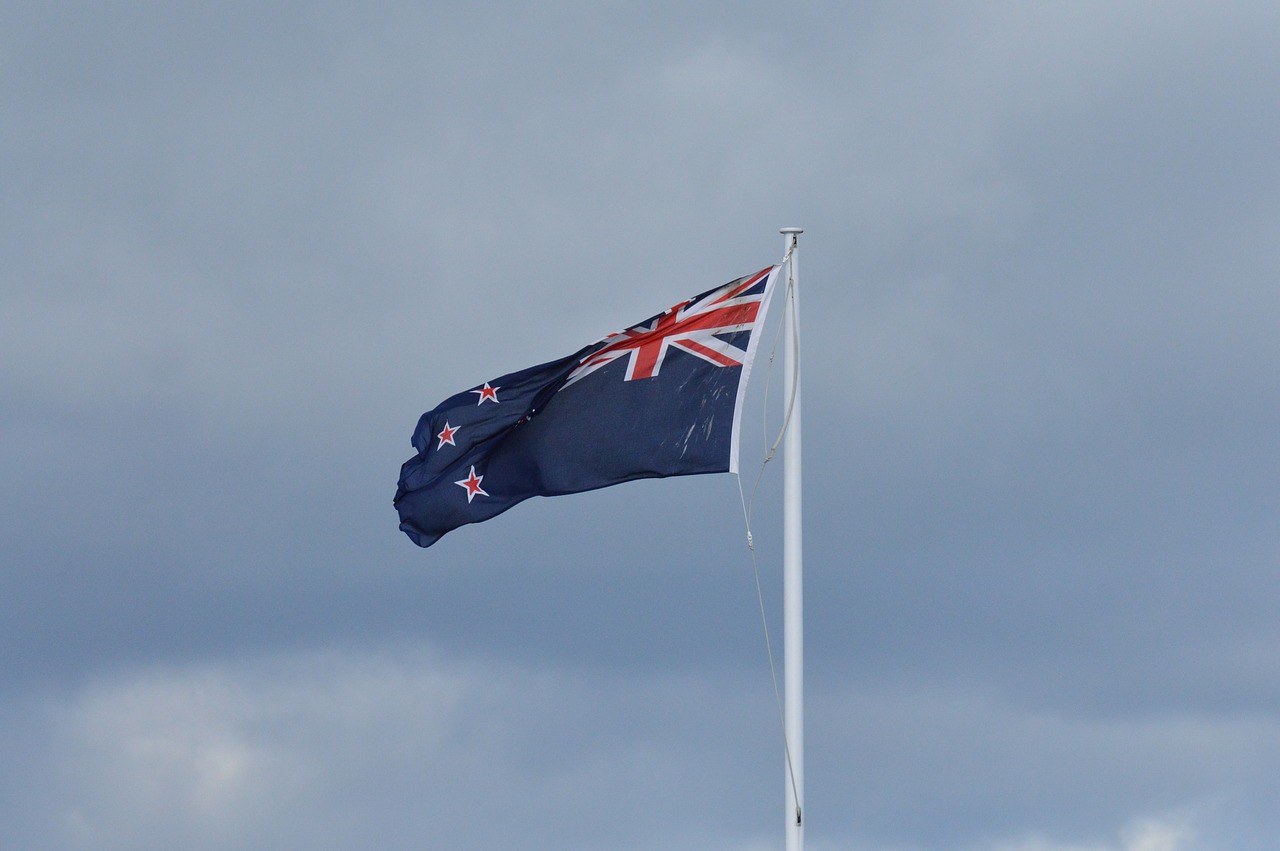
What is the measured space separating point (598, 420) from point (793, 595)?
5299mm

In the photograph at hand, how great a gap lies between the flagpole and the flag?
2.19 feet

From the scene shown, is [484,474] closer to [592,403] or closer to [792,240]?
[592,403]

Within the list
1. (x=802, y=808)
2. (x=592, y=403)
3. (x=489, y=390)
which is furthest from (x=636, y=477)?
(x=802, y=808)

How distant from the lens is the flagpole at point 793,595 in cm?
2414

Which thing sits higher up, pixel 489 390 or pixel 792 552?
pixel 489 390

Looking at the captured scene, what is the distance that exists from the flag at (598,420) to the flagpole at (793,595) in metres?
0.67

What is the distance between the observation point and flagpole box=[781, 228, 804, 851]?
24141mm

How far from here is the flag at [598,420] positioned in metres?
26.4

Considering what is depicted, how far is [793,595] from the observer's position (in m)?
24.7

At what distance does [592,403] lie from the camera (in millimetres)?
28484

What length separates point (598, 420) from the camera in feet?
92.7

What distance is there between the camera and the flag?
2644cm

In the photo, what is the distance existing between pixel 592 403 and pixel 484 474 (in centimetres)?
272

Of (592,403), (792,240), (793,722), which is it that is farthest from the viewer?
(592,403)
